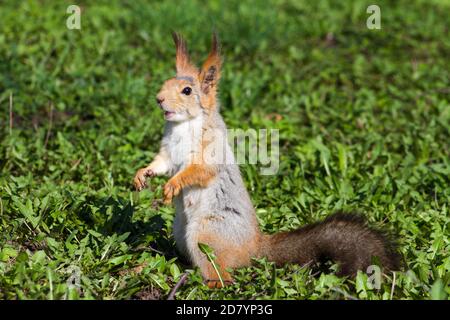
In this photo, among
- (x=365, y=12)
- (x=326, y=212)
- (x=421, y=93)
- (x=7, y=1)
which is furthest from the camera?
(x=365, y=12)

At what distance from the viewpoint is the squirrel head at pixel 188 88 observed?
4.26 metres

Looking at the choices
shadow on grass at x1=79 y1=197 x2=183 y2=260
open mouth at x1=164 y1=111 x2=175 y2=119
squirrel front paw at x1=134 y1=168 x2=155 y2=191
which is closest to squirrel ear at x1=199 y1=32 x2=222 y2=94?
open mouth at x1=164 y1=111 x2=175 y2=119

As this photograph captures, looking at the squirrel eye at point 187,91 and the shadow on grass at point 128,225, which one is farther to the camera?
the shadow on grass at point 128,225

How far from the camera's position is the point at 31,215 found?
14.4 ft

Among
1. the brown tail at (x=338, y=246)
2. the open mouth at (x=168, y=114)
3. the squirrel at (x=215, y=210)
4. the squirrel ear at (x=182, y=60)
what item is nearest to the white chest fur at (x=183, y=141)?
the squirrel at (x=215, y=210)

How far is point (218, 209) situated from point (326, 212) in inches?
41.7

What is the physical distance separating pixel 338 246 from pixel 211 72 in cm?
128

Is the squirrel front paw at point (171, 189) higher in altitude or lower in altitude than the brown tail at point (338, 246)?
higher

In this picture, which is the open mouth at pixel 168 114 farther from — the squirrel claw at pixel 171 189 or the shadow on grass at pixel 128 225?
the shadow on grass at pixel 128 225

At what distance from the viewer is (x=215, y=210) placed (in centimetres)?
423

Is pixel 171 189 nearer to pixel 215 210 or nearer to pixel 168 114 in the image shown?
pixel 215 210

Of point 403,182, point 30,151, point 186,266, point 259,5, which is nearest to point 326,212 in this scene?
point 403,182

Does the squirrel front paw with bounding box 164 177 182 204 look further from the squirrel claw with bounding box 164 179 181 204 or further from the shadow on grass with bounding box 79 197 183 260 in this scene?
the shadow on grass with bounding box 79 197 183 260
